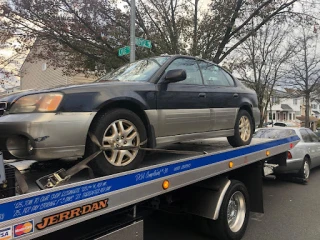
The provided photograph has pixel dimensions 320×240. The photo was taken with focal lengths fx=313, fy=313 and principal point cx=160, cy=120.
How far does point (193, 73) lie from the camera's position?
4379 mm

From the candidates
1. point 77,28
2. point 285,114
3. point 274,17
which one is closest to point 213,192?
point 77,28

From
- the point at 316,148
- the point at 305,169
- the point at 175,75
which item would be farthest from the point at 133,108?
the point at 316,148

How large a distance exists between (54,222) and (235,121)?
3.44 metres

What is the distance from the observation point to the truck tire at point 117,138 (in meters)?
2.87

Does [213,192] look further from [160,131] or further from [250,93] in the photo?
[250,93]

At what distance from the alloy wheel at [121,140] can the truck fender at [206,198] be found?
129 centimetres

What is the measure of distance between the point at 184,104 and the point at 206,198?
1.29 meters

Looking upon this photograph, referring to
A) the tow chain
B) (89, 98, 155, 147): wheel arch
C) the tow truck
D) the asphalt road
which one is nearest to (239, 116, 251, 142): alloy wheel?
the tow truck

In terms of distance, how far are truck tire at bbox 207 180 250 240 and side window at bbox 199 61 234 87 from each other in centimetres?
150

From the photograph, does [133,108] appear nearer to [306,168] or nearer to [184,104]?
[184,104]

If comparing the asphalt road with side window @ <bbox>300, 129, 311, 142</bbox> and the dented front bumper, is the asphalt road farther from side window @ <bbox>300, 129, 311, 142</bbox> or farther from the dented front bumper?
the dented front bumper

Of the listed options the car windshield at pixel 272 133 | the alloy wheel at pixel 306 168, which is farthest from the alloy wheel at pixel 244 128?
the alloy wheel at pixel 306 168

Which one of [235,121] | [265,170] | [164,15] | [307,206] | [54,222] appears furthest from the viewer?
[164,15]

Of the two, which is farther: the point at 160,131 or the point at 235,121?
the point at 235,121
